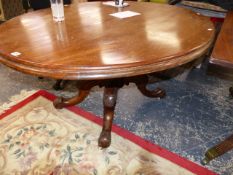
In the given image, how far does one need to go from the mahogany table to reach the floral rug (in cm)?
10

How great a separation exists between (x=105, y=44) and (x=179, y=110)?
880mm

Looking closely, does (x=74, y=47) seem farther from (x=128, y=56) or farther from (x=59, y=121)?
(x=59, y=121)

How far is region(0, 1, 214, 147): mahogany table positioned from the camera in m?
0.69

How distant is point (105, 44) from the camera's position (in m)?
0.83

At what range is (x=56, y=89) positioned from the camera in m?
1.75

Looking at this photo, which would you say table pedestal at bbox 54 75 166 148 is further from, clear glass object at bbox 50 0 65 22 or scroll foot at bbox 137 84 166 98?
clear glass object at bbox 50 0 65 22

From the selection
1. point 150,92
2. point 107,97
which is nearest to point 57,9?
point 107,97

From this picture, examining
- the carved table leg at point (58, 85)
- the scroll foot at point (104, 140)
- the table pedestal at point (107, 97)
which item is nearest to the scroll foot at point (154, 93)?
the table pedestal at point (107, 97)

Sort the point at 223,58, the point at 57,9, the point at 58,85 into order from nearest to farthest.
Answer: the point at 223,58
the point at 57,9
the point at 58,85

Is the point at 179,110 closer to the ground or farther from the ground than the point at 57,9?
closer to the ground

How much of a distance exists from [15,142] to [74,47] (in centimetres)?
76

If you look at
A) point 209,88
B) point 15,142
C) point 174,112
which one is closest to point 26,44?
point 15,142

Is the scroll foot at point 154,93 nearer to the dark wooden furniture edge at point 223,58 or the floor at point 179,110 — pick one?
the floor at point 179,110

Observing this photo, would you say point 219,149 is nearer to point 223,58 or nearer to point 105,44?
point 223,58
